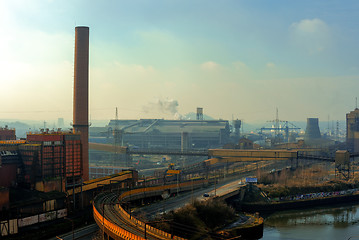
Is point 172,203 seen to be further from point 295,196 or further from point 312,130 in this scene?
point 312,130

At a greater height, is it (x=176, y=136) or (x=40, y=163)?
(x=176, y=136)

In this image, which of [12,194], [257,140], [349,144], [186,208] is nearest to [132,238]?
[186,208]

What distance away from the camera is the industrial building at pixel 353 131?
3863 inches

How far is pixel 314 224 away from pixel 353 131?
7497 cm

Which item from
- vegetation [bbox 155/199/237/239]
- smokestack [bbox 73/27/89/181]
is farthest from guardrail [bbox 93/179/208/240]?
smokestack [bbox 73/27/89/181]

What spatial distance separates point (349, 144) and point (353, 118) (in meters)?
7.17

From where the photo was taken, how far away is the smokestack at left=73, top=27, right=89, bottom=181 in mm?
43062

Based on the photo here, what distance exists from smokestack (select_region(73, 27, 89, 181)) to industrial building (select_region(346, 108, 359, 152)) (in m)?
77.9

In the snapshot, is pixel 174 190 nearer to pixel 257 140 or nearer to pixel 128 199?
pixel 128 199

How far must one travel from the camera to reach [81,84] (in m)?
43.2

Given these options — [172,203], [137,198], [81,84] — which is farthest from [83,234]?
[81,84]

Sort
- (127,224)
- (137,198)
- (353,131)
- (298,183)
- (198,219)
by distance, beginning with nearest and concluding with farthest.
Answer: (127,224), (198,219), (137,198), (298,183), (353,131)

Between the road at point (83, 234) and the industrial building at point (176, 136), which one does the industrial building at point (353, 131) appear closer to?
the industrial building at point (176, 136)

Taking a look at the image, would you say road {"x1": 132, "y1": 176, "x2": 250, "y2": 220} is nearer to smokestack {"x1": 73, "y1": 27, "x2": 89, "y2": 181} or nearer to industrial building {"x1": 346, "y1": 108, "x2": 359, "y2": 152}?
smokestack {"x1": 73, "y1": 27, "x2": 89, "y2": 181}
